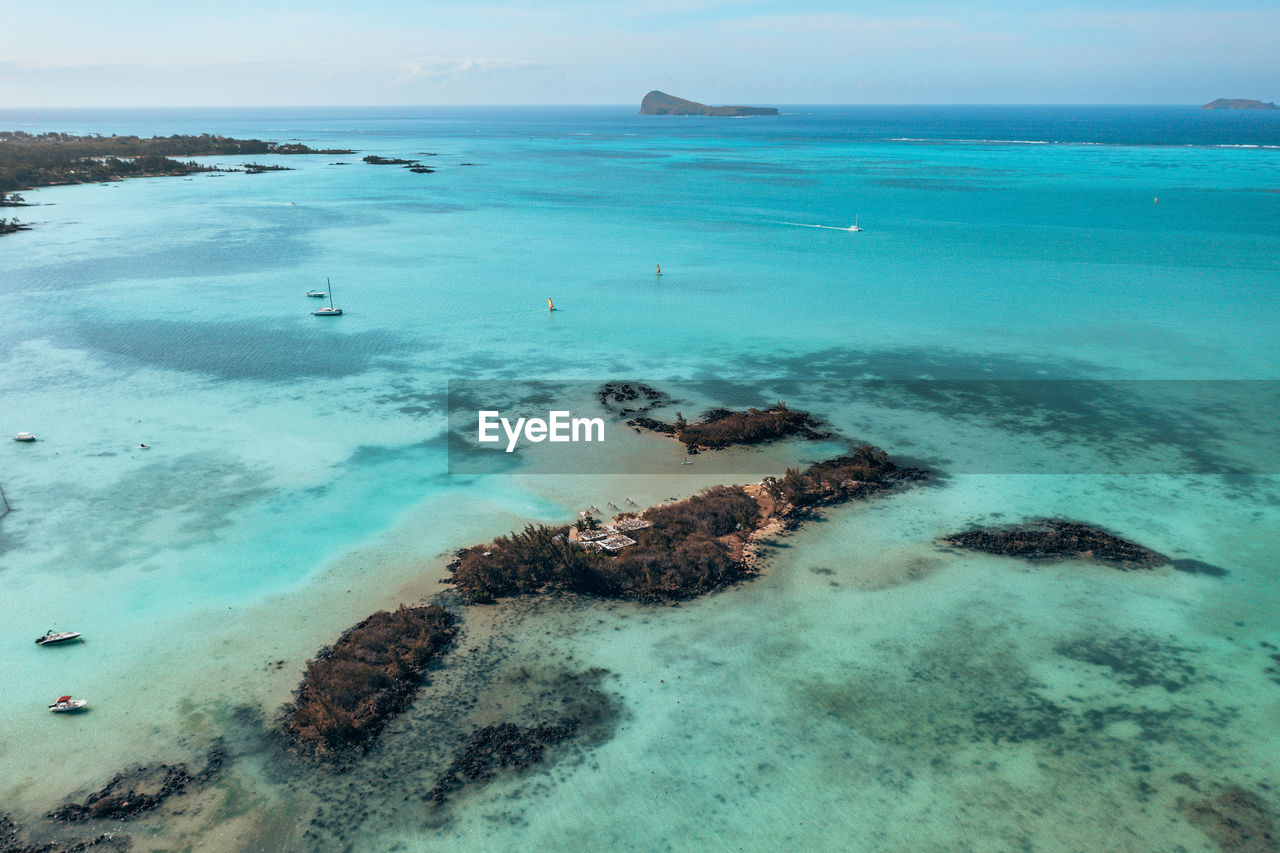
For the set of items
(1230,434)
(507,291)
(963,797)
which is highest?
(507,291)

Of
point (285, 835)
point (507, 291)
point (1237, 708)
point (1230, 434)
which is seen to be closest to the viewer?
point (285, 835)

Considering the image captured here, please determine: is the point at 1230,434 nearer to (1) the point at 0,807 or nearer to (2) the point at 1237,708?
(2) the point at 1237,708

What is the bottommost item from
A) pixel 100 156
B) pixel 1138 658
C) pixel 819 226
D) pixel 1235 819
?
pixel 1235 819

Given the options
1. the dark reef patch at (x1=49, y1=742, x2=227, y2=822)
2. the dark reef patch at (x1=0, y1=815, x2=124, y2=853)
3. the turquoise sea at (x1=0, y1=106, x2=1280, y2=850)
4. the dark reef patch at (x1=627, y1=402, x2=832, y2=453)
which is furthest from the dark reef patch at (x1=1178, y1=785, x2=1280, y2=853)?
the dark reef patch at (x1=0, y1=815, x2=124, y2=853)

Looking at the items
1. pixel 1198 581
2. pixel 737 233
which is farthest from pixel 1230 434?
pixel 737 233

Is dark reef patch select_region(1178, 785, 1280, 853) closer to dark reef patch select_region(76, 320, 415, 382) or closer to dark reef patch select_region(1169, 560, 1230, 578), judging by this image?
dark reef patch select_region(1169, 560, 1230, 578)

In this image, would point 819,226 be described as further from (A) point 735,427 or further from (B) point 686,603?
(B) point 686,603
